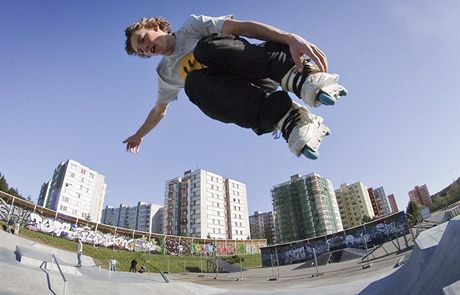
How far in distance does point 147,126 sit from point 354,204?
113771 millimetres

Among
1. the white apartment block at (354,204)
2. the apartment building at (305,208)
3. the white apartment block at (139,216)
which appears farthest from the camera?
the white apartment block at (354,204)

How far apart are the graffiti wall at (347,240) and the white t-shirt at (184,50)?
2846 cm

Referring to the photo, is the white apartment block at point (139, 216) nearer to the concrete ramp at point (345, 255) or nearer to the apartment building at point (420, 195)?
the concrete ramp at point (345, 255)

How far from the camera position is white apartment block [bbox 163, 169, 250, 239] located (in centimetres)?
7625

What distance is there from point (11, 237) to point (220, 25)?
2630cm

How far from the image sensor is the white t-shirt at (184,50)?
2.56m

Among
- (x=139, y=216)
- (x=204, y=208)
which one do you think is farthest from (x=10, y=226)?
(x=139, y=216)

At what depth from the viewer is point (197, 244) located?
46812 millimetres

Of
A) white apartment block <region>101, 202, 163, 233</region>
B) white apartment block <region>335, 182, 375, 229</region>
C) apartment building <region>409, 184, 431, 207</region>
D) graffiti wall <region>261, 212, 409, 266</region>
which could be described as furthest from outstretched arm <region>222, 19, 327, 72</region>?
apartment building <region>409, 184, 431, 207</region>

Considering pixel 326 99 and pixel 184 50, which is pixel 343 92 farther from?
pixel 184 50

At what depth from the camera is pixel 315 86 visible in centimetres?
193

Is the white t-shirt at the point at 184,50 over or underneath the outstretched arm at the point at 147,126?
over

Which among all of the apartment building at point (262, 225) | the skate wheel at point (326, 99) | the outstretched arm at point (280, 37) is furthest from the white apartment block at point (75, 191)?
the skate wheel at point (326, 99)

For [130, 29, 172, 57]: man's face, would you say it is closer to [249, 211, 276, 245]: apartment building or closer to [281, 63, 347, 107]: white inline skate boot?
[281, 63, 347, 107]: white inline skate boot
